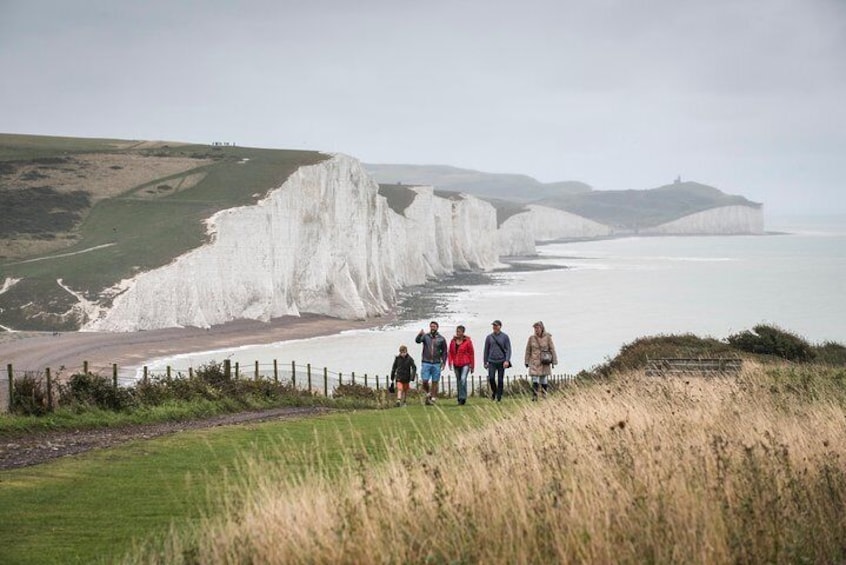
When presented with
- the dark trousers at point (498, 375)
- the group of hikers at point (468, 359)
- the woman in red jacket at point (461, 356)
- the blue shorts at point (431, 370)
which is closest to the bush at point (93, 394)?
the group of hikers at point (468, 359)

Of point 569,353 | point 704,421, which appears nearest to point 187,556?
point 704,421

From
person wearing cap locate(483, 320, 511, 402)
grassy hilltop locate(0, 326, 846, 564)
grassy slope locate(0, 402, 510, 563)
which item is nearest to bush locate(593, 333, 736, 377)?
person wearing cap locate(483, 320, 511, 402)

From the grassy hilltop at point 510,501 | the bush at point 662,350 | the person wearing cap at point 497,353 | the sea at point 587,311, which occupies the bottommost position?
the sea at point 587,311

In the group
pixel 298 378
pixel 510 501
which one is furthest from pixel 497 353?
pixel 298 378

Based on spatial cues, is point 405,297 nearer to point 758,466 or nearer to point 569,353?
point 569,353

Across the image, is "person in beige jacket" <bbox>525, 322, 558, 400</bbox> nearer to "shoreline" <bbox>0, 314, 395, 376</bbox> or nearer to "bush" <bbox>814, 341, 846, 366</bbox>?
"bush" <bbox>814, 341, 846, 366</bbox>

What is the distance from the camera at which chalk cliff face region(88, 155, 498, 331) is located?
7538cm

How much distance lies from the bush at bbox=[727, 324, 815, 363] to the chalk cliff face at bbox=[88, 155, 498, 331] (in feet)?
149

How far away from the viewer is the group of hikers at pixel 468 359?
917 inches

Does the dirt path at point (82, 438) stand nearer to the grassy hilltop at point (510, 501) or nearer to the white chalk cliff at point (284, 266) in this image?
the grassy hilltop at point (510, 501)

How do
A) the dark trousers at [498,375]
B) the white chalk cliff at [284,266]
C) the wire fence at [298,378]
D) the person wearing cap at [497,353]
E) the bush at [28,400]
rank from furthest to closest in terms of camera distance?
the white chalk cliff at [284,266] < the wire fence at [298,378] < the dark trousers at [498,375] < the person wearing cap at [497,353] < the bush at [28,400]

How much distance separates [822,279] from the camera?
13912 cm

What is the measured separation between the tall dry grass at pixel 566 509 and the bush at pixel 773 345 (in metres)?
26.4

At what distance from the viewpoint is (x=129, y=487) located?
493 inches
